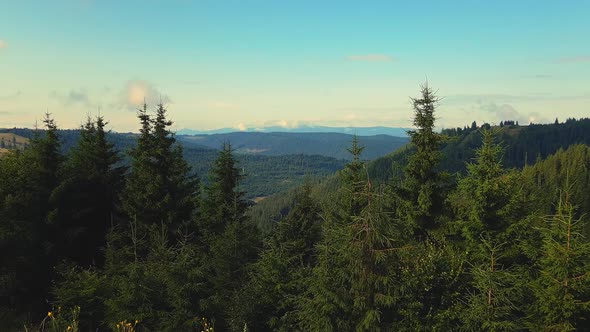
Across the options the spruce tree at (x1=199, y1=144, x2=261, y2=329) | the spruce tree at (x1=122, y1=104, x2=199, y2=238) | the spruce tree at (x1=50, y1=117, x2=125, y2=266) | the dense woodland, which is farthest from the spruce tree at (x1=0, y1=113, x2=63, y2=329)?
the spruce tree at (x1=199, y1=144, x2=261, y2=329)

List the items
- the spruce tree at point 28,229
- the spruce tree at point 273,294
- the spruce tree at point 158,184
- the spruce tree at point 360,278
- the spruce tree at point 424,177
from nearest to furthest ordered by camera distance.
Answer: the spruce tree at point 360,278 < the spruce tree at point 273,294 < the spruce tree at point 424,177 < the spruce tree at point 28,229 < the spruce tree at point 158,184

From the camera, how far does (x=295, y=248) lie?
88.5ft

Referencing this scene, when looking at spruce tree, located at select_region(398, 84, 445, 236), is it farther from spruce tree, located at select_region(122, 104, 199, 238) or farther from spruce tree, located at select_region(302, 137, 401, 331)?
spruce tree, located at select_region(122, 104, 199, 238)

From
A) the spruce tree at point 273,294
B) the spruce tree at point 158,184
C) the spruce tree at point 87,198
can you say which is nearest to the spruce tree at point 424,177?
the spruce tree at point 273,294

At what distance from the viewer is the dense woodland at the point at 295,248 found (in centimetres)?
1230

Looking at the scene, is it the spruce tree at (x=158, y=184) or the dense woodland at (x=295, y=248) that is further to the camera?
the spruce tree at (x=158, y=184)

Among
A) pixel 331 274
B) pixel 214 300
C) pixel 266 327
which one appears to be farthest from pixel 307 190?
pixel 331 274

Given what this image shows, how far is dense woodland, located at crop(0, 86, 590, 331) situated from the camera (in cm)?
1230

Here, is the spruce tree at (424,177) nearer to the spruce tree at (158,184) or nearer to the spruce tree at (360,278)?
the spruce tree at (360,278)

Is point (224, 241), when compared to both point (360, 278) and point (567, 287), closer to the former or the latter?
point (360, 278)

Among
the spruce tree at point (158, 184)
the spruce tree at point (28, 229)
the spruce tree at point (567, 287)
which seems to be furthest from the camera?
the spruce tree at point (158, 184)

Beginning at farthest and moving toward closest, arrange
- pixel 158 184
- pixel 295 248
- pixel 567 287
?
pixel 158 184 → pixel 295 248 → pixel 567 287

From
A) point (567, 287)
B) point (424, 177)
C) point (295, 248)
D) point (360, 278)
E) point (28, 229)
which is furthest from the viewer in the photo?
point (295, 248)

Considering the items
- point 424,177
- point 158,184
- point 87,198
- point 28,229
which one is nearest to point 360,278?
point 424,177
